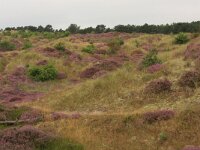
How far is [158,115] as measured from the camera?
23.1 meters

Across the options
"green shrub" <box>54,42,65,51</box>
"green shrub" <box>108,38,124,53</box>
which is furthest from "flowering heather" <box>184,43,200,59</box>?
"green shrub" <box>54,42,65,51</box>

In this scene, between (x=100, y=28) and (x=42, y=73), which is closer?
(x=42, y=73)

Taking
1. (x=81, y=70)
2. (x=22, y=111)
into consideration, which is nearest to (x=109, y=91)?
(x=22, y=111)

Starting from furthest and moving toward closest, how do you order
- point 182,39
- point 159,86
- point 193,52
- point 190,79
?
point 182,39
point 193,52
point 159,86
point 190,79

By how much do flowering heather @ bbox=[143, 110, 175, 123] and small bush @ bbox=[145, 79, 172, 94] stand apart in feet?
23.1

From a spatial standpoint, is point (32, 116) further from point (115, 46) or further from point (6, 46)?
point (6, 46)

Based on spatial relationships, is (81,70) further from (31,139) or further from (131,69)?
(31,139)

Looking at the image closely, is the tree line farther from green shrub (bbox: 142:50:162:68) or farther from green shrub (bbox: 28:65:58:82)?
green shrub (bbox: 142:50:162:68)

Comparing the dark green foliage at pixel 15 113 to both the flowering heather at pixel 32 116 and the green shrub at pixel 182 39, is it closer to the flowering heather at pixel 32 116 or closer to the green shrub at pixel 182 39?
the flowering heather at pixel 32 116

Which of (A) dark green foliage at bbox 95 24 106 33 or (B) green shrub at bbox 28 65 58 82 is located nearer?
(B) green shrub at bbox 28 65 58 82

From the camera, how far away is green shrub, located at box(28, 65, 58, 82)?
168 feet

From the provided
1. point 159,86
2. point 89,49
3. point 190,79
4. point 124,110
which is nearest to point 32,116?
point 124,110

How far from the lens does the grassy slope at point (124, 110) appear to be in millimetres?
21094

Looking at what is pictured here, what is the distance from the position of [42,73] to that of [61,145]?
103 feet
